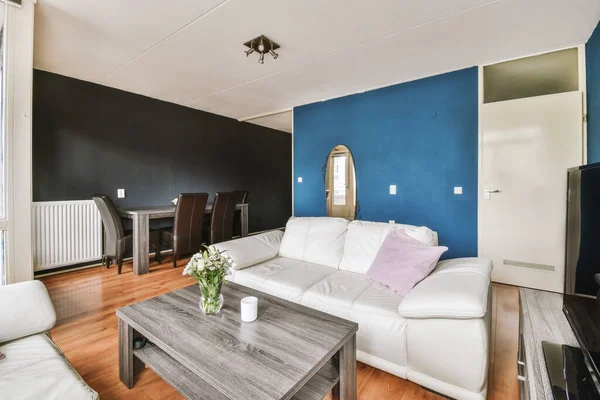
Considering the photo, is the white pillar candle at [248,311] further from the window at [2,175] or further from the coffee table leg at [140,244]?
the coffee table leg at [140,244]

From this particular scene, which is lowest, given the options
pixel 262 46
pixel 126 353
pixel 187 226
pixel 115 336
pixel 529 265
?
pixel 115 336

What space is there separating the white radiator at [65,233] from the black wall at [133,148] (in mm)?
158

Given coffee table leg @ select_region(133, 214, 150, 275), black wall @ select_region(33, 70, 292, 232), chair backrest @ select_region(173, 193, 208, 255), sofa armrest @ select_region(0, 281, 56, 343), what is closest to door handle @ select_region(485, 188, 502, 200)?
chair backrest @ select_region(173, 193, 208, 255)

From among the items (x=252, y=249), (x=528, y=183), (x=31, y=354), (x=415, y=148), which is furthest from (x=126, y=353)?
(x=528, y=183)

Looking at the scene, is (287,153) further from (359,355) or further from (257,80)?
(359,355)

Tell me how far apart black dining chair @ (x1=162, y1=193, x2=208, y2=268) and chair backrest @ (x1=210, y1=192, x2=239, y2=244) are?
6.8 inches

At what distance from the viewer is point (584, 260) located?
40.2 inches

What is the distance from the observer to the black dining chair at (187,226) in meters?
3.36

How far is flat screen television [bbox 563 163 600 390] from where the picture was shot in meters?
0.93

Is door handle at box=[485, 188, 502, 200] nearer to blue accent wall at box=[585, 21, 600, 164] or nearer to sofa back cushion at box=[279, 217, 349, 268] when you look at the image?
blue accent wall at box=[585, 21, 600, 164]

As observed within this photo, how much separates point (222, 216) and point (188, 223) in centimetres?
50

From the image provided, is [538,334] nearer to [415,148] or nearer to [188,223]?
[415,148]

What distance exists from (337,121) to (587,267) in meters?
3.45

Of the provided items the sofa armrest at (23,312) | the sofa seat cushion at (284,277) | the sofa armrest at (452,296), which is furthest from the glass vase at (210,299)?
the sofa armrest at (452,296)
